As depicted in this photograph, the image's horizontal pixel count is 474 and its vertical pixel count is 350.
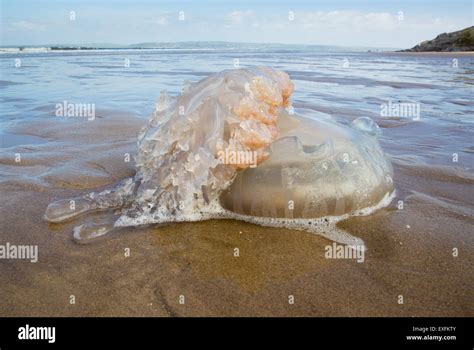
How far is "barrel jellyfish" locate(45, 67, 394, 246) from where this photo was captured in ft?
8.02

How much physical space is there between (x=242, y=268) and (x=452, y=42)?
41.1 metres

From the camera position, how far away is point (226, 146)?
2.43 m

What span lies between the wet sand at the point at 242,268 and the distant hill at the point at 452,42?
37557 mm

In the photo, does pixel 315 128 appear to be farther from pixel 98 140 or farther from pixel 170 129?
pixel 98 140

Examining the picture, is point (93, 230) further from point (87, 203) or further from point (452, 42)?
point (452, 42)

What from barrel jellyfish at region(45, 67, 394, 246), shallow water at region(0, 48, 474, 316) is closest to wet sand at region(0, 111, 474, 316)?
shallow water at region(0, 48, 474, 316)

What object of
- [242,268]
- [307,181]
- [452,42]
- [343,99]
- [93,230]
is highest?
[452,42]

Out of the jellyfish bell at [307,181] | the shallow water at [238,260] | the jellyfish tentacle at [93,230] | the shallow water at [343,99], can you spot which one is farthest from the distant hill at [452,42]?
the jellyfish tentacle at [93,230]

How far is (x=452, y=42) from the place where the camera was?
36.1 metres

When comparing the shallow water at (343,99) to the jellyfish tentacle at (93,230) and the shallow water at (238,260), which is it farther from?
the jellyfish tentacle at (93,230)

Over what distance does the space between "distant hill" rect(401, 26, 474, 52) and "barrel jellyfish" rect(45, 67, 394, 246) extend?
3757cm

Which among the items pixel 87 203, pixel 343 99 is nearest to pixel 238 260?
pixel 87 203

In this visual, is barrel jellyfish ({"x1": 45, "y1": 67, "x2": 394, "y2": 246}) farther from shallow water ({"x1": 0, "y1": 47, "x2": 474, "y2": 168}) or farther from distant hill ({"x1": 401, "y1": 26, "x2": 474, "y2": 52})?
distant hill ({"x1": 401, "y1": 26, "x2": 474, "y2": 52})
